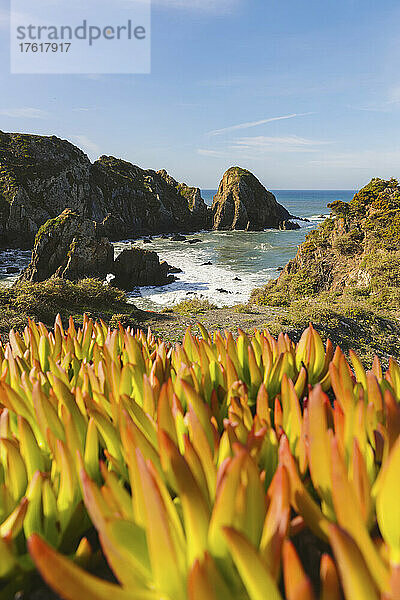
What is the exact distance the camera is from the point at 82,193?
5916 cm

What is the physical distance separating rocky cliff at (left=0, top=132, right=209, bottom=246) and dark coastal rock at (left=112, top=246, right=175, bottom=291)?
21934mm

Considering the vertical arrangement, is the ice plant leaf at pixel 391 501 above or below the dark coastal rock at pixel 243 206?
below

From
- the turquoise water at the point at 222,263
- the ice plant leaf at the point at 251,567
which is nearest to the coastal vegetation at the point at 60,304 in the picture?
the ice plant leaf at the point at 251,567

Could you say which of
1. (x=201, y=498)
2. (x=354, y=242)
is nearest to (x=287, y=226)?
(x=354, y=242)

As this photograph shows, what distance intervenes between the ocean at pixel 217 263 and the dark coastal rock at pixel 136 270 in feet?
3.13

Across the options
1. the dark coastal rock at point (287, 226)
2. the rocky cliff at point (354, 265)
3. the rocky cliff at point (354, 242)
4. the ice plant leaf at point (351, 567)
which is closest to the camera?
the ice plant leaf at point (351, 567)

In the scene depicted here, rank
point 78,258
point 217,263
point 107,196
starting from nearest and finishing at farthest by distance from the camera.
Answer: point 78,258, point 217,263, point 107,196

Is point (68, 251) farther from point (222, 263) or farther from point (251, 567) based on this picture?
point (251, 567)

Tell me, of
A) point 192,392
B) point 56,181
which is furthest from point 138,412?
point 56,181

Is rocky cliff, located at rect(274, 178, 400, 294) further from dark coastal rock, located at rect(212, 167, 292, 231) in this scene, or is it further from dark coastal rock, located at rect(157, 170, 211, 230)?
dark coastal rock, located at rect(157, 170, 211, 230)

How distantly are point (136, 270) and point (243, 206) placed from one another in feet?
149

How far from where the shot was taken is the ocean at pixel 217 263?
1100 inches

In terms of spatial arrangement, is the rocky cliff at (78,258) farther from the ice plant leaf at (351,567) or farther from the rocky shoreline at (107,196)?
the ice plant leaf at (351,567)

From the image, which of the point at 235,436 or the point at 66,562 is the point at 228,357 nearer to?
the point at 235,436
